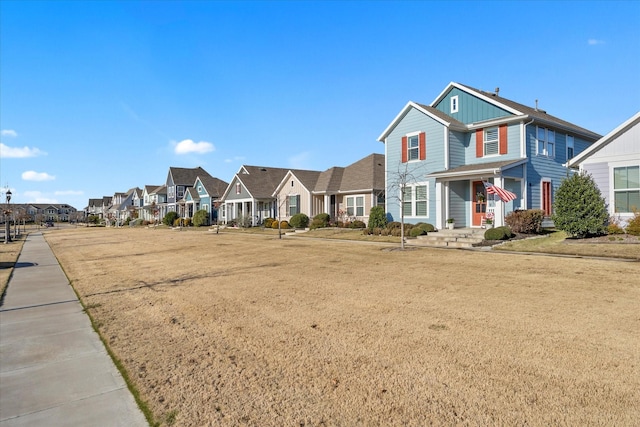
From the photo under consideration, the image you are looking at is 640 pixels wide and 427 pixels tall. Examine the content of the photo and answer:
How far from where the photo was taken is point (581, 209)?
1506 centimetres

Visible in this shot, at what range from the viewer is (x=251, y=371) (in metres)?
4.18

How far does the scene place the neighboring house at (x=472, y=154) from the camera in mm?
19828

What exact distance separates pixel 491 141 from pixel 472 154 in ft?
4.17

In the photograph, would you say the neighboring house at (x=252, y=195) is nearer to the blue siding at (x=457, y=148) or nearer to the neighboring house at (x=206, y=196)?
the neighboring house at (x=206, y=196)

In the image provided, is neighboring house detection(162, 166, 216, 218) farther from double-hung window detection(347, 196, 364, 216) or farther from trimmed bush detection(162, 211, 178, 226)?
double-hung window detection(347, 196, 364, 216)

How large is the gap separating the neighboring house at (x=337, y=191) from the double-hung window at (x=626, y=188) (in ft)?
48.2

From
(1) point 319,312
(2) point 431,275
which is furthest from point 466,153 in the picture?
(1) point 319,312

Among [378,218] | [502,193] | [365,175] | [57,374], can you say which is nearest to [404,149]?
[378,218]

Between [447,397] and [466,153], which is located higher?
[466,153]

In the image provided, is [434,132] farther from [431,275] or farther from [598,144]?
[431,275]

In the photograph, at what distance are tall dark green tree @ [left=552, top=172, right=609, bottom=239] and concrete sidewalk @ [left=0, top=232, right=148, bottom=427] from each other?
16.6 meters

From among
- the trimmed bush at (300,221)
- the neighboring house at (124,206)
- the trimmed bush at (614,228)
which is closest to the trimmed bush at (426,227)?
the trimmed bush at (614,228)

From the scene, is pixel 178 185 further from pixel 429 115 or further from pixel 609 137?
pixel 609 137

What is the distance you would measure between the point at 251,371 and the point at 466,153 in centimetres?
2127
